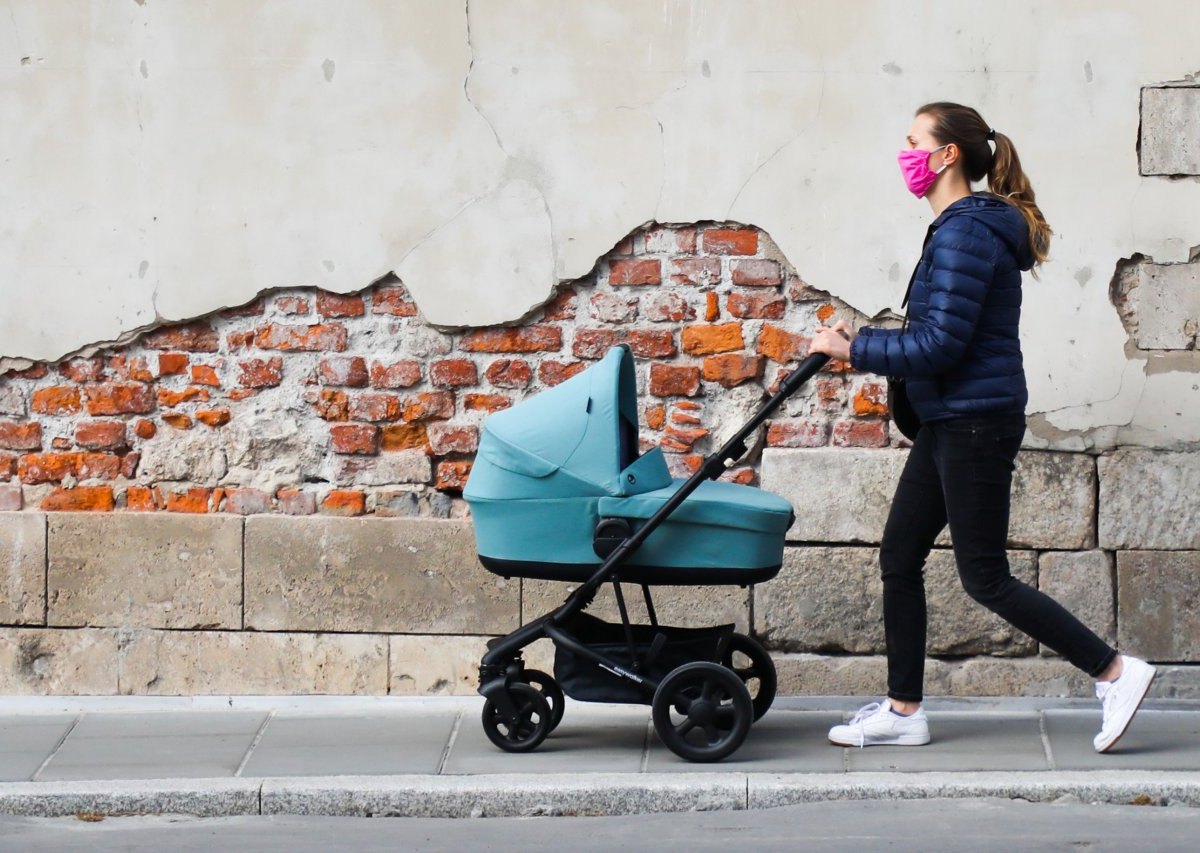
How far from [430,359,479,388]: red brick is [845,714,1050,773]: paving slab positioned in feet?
5.79

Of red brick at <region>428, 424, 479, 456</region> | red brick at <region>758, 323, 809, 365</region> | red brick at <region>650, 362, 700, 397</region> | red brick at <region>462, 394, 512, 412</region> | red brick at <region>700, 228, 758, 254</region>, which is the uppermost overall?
red brick at <region>700, 228, 758, 254</region>

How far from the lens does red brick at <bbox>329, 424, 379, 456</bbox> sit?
225 inches

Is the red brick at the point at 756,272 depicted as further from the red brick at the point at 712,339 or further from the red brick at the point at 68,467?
the red brick at the point at 68,467

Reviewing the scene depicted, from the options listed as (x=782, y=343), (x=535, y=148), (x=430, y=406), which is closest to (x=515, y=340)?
(x=430, y=406)

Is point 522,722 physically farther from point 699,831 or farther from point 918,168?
point 918,168

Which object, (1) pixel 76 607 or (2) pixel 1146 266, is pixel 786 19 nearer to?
(2) pixel 1146 266

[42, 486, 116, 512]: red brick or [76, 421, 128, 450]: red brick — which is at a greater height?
[76, 421, 128, 450]: red brick

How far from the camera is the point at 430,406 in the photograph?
571 centimetres

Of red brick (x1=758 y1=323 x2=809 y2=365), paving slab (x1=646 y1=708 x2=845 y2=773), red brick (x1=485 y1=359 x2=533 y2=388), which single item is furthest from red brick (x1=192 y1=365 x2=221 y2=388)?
paving slab (x1=646 y1=708 x2=845 y2=773)

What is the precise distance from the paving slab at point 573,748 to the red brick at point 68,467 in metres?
1.50

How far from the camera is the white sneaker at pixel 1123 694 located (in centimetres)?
468

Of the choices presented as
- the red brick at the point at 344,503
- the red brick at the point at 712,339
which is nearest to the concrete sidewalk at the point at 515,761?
the red brick at the point at 344,503

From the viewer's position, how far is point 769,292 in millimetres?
5590

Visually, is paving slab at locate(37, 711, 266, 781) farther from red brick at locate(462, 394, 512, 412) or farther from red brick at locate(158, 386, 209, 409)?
red brick at locate(462, 394, 512, 412)
